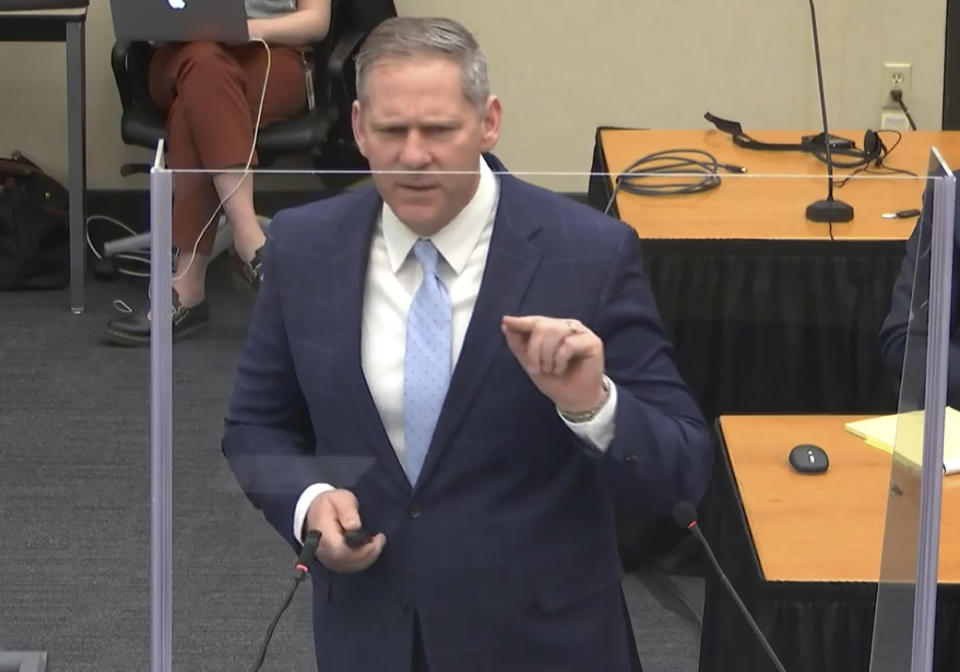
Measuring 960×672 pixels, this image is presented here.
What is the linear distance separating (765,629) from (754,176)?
0.40 m

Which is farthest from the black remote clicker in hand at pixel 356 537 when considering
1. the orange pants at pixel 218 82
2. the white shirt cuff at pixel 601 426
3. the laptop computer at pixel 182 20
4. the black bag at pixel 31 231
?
the black bag at pixel 31 231

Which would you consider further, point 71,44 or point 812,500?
point 71,44

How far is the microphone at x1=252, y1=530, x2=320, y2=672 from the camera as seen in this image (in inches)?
47.7

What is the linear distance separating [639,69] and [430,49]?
3.67 metres

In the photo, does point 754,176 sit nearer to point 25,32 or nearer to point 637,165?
point 637,165

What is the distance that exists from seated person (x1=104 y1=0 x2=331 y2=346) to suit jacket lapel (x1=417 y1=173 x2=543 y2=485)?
7.1 inches

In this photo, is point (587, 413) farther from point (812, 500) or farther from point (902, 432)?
point (812, 500)

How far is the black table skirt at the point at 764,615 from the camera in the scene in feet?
4.29

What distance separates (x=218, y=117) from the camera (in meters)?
2.52

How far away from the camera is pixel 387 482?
122 centimetres

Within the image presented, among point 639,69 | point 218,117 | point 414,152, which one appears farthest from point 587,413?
point 639,69

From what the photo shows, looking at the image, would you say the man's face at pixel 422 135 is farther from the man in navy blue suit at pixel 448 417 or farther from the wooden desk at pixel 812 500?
the wooden desk at pixel 812 500

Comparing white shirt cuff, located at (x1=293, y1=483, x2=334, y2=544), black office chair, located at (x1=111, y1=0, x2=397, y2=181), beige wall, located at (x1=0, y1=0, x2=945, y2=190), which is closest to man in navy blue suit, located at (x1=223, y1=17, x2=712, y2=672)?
white shirt cuff, located at (x1=293, y1=483, x2=334, y2=544)

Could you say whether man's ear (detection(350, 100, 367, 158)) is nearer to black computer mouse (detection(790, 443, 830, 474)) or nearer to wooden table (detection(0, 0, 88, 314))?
black computer mouse (detection(790, 443, 830, 474))
